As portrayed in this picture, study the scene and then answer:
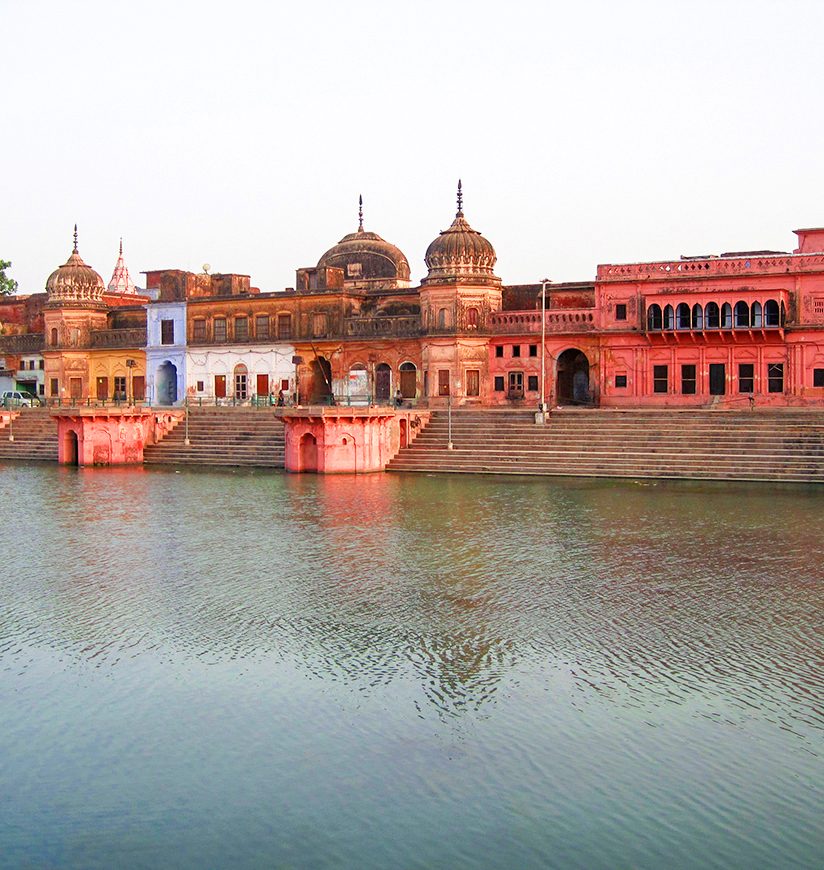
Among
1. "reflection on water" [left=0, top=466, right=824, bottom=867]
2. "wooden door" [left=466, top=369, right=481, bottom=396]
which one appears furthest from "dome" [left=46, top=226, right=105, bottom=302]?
"reflection on water" [left=0, top=466, right=824, bottom=867]

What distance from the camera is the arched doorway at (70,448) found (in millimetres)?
42531

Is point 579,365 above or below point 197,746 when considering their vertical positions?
above

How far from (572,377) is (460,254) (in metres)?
7.08

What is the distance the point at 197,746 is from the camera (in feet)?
38.7

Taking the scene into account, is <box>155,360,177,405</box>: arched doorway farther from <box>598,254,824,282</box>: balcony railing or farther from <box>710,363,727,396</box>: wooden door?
<box>710,363,727,396</box>: wooden door

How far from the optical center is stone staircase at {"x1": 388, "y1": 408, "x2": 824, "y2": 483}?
34.0 meters

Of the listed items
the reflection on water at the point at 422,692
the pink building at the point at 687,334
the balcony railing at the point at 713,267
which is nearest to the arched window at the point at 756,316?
the pink building at the point at 687,334

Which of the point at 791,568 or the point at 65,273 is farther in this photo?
the point at 65,273

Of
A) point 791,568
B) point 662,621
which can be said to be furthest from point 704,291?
point 662,621

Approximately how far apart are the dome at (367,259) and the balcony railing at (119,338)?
9371mm

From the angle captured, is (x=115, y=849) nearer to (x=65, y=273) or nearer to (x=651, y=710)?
(x=651, y=710)

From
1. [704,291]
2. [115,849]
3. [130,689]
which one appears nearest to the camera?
[115,849]

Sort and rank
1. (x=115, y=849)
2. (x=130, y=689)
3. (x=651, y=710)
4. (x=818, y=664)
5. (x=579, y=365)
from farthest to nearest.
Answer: (x=579, y=365), (x=818, y=664), (x=130, y=689), (x=651, y=710), (x=115, y=849)

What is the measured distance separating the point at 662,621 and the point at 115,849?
9.27 meters
